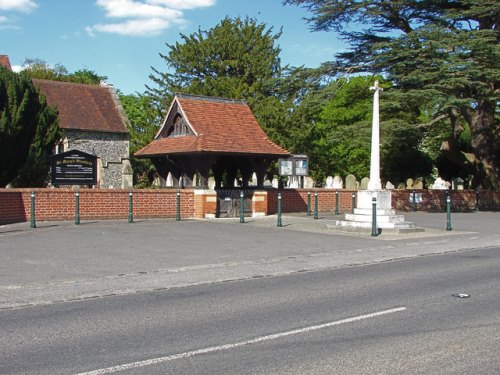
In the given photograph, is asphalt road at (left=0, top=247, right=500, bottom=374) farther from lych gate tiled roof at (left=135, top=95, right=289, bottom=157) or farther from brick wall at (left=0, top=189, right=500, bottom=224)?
lych gate tiled roof at (left=135, top=95, right=289, bottom=157)

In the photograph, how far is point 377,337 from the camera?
6766 mm

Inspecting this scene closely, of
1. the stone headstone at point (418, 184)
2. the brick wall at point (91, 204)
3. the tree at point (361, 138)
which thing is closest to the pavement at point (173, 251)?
the brick wall at point (91, 204)

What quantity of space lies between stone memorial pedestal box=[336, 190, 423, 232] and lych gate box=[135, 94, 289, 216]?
6985 mm

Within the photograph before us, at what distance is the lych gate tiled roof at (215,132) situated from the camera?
2602cm

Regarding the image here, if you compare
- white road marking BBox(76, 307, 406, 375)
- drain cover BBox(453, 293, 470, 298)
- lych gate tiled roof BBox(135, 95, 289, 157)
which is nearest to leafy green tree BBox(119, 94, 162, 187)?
lych gate tiled roof BBox(135, 95, 289, 157)

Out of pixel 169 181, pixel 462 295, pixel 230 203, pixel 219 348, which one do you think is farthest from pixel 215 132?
pixel 219 348

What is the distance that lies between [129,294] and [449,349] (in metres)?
5.27

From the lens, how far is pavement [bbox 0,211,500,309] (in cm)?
1047

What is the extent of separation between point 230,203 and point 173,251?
12042 millimetres

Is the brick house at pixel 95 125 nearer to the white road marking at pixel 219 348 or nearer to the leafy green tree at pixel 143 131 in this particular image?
the leafy green tree at pixel 143 131

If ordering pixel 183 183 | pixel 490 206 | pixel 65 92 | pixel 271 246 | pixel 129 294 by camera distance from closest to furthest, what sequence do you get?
pixel 129 294, pixel 271 246, pixel 183 183, pixel 490 206, pixel 65 92

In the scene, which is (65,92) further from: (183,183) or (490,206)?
(490,206)

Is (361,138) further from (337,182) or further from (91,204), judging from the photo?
(337,182)

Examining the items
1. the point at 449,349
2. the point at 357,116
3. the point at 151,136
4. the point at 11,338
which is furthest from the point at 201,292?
the point at 357,116
